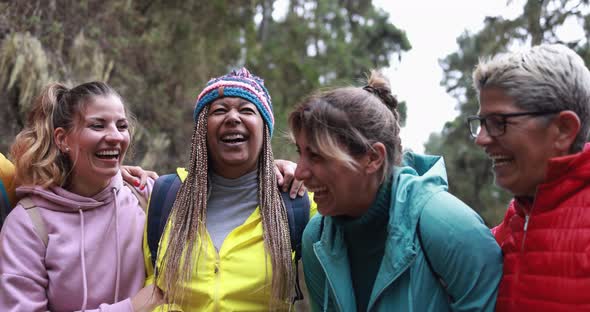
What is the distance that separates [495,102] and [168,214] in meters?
1.68

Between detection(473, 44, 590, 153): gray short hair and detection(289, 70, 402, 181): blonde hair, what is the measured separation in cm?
49

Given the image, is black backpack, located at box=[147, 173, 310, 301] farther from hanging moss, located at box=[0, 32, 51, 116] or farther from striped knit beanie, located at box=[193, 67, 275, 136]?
hanging moss, located at box=[0, 32, 51, 116]

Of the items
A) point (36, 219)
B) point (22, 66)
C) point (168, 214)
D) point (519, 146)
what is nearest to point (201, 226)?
point (168, 214)

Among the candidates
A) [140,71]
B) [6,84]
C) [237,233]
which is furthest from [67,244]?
[140,71]

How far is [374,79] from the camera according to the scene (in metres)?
2.61

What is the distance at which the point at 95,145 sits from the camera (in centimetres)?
309

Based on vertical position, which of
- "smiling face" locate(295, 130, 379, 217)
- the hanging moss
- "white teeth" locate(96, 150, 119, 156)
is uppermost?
the hanging moss

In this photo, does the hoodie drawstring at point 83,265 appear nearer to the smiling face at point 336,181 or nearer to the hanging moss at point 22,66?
the smiling face at point 336,181

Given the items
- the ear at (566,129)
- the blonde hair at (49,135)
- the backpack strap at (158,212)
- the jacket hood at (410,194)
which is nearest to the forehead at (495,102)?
the ear at (566,129)

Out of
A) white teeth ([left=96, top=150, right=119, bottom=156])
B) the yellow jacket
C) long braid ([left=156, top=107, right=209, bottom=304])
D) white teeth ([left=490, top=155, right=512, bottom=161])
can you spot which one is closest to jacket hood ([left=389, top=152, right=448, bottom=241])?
white teeth ([left=490, top=155, right=512, bottom=161])

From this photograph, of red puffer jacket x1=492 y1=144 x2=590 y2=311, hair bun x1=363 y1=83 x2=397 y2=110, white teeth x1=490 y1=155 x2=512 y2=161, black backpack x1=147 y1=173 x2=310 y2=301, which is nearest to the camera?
red puffer jacket x1=492 y1=144 x2=590 y2=311

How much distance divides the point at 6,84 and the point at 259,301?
16.3 ft

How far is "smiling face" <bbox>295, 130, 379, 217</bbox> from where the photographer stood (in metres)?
2.38

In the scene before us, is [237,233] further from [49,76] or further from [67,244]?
[49,76]
